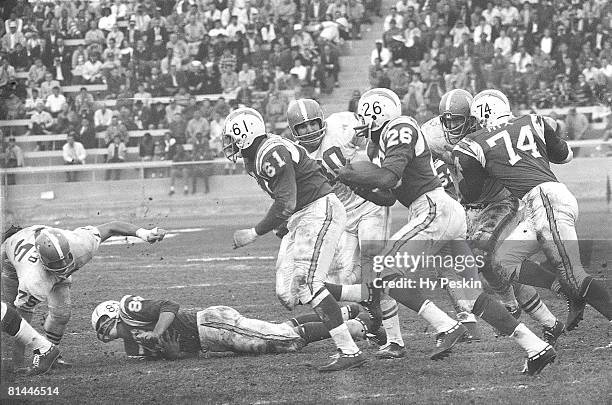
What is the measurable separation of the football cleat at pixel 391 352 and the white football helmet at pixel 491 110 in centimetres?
127

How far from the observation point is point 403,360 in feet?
16.2

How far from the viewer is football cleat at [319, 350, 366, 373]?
4.67 m

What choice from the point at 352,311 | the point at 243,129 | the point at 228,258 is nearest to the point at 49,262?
the point at 243,129

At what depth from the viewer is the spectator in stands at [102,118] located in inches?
500

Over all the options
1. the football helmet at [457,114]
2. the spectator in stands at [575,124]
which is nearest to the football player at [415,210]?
the football helmet at [457,114]

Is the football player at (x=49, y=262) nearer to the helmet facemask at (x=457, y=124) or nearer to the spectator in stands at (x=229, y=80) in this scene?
the helmet facemask at (x=457, y=124)

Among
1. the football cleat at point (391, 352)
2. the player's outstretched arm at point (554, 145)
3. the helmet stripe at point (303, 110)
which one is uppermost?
the player's outstretched arm at point (554, 145)

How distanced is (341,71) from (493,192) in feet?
25.5

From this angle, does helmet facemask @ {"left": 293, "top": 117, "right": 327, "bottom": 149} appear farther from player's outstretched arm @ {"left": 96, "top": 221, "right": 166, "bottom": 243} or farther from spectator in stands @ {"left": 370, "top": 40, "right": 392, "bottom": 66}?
spectator in stands @ {"left": 370, "top": 40, "right": 392, "bottom": 66}

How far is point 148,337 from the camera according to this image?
5.04m

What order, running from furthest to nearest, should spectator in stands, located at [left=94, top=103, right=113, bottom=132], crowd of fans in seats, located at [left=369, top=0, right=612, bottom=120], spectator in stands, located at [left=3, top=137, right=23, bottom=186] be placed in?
spectator in stands, located at [left=94, top=103, right=113, bottom=132] < crowd of fans in seats, located at [left=369, top=0, right=612, bottom=120] < spectator in stands, located at [left=3, top=137, right=23, bottom=186]

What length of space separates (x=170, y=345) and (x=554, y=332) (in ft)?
6.52

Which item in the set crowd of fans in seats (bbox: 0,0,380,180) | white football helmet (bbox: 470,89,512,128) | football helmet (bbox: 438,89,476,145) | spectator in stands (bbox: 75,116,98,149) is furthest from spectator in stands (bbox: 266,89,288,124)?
white football helmet (bbox: 470,89,512,128)

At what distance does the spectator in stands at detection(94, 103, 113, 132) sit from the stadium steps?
2.81 m
